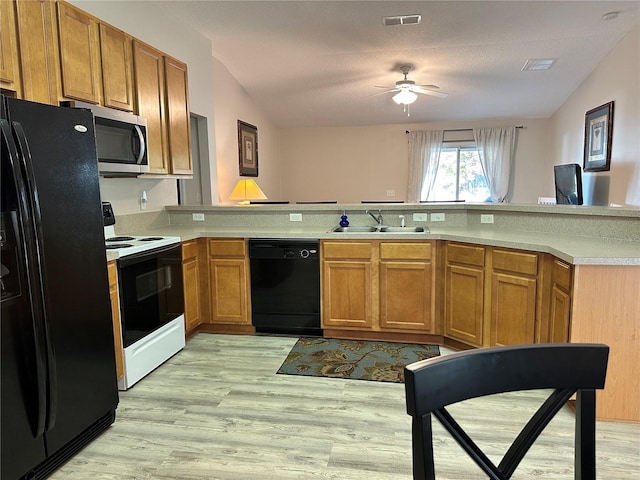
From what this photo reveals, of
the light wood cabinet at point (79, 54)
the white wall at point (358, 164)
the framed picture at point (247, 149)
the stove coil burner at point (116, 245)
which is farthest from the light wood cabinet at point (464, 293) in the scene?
the white wall at point (358, 164)

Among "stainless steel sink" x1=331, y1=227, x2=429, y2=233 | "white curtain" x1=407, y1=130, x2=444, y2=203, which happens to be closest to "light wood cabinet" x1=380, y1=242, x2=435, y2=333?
"stainless steel sink" x1=331, y1=227, x2=429, y2=233

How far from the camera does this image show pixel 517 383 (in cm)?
89

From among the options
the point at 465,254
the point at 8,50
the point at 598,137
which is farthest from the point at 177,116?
the point at 598,137

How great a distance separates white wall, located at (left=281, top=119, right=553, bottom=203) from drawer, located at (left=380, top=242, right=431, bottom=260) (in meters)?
5.15

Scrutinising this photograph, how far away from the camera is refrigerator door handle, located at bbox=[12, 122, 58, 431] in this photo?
1.65 metres

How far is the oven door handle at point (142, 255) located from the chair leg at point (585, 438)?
238 cm

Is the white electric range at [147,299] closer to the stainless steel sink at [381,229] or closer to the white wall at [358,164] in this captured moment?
the stainless steel sink at [381,229]

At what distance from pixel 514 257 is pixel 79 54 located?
9.81 feet

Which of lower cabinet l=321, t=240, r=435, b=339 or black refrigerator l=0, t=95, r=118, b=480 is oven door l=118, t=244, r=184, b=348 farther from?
lower cabinet l=321, t=240, r=435, b=339

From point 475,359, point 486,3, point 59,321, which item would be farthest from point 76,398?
point 486,3

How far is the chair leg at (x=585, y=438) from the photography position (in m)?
0.89

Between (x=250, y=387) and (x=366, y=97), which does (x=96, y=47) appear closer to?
(x=250, y=387)

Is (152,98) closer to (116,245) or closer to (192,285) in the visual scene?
(116,245)

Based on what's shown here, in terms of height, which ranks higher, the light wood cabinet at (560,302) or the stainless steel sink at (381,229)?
the stainless steel sink at (381,229)
